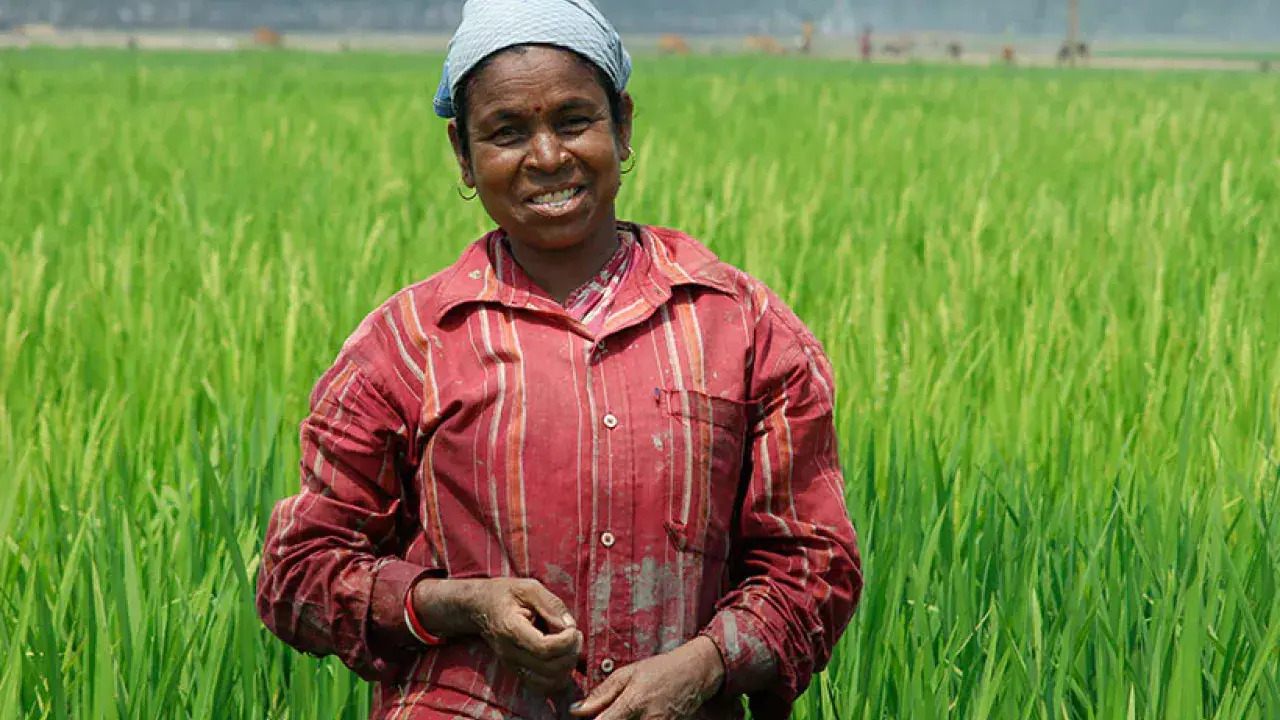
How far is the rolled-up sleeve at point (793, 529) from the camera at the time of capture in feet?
4.01

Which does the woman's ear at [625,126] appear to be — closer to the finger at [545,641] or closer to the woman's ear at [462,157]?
the woman's ear at [462,157]

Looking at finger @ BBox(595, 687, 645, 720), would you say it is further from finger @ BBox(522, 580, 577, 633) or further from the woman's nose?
the woman's nose

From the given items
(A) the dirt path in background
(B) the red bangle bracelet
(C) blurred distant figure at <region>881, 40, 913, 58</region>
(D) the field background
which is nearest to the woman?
(B) the red bangle bracelet

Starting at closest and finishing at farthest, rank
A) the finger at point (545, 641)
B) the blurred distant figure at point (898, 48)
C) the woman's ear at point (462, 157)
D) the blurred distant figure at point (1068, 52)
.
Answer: the finger at point (545, 641), the woman's ear at point (462, 157), the blurred distant figure at point (1068, 52), the blurred distant figure at point (898, 48)

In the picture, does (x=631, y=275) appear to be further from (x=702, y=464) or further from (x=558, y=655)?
(x=558, y=655)

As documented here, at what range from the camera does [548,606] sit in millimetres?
1107

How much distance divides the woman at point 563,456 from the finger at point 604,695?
16mm

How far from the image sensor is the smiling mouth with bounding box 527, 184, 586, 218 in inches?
48.6

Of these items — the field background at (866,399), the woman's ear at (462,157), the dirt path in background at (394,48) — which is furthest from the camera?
the dirt path in background at (394,48)

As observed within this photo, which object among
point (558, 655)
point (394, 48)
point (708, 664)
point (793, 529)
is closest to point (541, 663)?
point (558, 655)

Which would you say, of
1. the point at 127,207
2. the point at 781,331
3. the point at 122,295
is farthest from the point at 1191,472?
the point at 127,207

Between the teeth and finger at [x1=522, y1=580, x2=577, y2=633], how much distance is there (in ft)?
0.97

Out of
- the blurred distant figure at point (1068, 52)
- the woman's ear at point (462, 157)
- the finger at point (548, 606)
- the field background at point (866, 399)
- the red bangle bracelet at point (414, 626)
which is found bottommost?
the blurred distant figure at point (1068, 52)

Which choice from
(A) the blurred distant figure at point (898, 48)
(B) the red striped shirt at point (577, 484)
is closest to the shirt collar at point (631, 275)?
(B) the red striped shirt at point (577, 484)
